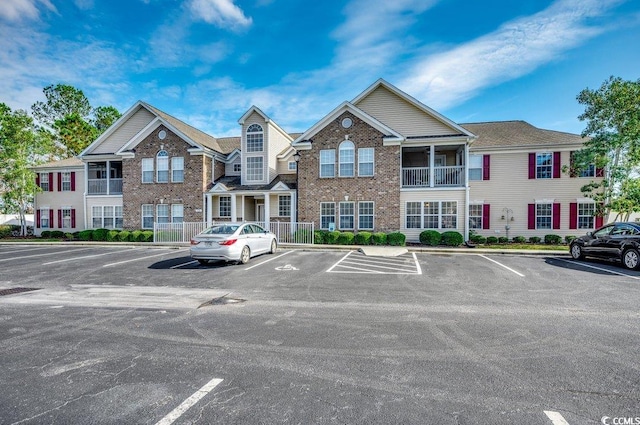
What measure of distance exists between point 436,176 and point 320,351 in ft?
58.5

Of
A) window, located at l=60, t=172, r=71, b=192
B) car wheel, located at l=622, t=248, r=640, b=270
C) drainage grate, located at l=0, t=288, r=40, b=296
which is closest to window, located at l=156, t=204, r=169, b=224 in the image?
window, located at l=60, t=172, r=71, b=192

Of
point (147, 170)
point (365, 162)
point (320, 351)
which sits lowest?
point (320, 351)

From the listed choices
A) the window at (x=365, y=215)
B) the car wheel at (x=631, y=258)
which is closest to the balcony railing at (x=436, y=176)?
the window at (x=365, y=215)

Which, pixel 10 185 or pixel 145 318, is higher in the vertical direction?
pixel 10 185

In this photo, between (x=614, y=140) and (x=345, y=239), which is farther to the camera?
(x=345, y=239)

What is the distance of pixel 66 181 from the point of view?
86.5 ft

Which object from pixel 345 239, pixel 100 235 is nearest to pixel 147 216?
pixel 100 235

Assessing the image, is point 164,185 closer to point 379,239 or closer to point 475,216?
point 379,239

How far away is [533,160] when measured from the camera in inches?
789

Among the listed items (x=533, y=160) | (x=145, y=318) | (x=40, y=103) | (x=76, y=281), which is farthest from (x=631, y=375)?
(x=40, y=103)

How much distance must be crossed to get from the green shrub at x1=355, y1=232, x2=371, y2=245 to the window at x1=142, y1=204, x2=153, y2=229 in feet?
48.2

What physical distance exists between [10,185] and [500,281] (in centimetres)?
3420

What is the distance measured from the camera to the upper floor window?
22.2 metres

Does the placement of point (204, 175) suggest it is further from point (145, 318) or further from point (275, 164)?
point (145, 318)
